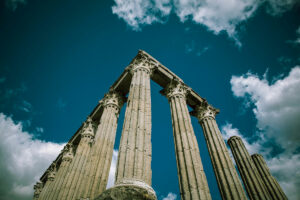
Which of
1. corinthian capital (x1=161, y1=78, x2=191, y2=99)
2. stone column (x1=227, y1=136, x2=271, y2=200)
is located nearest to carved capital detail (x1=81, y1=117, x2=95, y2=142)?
corinthian capital (x1=161, y1=78, x2=191, y2=99)

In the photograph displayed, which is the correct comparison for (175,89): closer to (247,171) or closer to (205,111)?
(205,111)

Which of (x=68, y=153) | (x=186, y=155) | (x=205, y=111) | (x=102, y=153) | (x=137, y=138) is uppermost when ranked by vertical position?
(x=205, y=111)

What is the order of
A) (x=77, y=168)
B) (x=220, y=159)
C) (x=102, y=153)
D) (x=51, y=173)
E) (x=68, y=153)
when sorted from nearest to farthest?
1. (x=102, y=153)
2. (x=220, y=159)
3. (x=77, y=168)
4. (x=68, y=153)
5. (x=51, y=173)

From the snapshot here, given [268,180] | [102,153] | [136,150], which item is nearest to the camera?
[136,150]

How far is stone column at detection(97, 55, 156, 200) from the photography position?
4918 millimetres

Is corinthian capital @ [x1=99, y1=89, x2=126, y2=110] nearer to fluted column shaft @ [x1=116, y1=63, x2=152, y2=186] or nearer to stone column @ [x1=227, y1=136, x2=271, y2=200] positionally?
fluted column shaft @ [x1=116, y1=63, x2=152, y2=186]

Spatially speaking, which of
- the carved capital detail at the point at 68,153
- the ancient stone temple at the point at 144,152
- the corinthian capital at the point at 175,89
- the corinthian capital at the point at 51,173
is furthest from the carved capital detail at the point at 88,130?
the corinthian capital at the point at 51,173

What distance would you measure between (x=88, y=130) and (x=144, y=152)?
14.1m

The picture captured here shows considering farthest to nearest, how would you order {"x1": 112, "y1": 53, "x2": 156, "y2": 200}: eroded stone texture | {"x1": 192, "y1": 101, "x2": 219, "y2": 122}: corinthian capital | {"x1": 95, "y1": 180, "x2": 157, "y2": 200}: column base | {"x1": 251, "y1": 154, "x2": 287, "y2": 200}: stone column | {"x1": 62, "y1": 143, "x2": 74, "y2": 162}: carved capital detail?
{"x1": 62, "y1": 143, "x2": 74, "y2": 162}: carved capital detail → {"x1": 192, "y1": 101, "x2": 219, "y2": 122}: corinthian capital → {"x1": 251, "y1": 154, "x2": 287, "y2": 200}: stone column → {"x1": 112, "y1": 53, "x2": 156, "y2": 200}: eroded stone texture → {"x1": 95, "y1": 180, "x2": 157, "y2": 200}: column base

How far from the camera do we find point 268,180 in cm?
1905

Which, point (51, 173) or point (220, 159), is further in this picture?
point (51, 173)

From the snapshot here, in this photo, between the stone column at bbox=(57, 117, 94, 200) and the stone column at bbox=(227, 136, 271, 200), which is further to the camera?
the stone column at bbox=(227, 136, 271, 200)

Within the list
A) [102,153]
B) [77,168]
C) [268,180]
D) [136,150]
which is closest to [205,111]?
[268,180]

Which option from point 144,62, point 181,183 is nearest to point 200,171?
point 181,183
